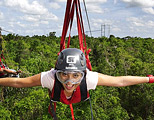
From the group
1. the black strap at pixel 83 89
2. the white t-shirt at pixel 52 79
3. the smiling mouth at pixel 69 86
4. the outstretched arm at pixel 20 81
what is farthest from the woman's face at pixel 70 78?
the outstretched arm at pixel 20 81

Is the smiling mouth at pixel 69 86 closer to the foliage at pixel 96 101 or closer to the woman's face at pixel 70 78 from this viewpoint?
the woman's face at pixel 70 78

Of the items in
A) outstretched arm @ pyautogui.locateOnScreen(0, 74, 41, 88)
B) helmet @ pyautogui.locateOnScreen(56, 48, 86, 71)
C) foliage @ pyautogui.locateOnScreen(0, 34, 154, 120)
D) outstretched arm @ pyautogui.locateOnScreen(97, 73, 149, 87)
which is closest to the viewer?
helmet @ pyautogui.locateOnScreen(56, 48, 86, 71)

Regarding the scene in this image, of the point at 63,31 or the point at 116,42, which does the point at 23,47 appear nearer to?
the point at 116,42

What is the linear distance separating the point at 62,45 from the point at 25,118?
730 inches

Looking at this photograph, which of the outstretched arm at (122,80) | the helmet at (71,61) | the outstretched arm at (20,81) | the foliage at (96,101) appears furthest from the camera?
the foliage at (96,101)

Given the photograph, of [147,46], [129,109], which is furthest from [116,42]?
[129,109]

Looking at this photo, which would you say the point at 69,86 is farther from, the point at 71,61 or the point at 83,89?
the point at 71,61

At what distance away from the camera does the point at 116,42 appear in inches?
2240

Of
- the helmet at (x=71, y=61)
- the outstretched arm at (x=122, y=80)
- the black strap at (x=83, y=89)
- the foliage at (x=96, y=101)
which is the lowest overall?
the foliage at (x=96, y=101)

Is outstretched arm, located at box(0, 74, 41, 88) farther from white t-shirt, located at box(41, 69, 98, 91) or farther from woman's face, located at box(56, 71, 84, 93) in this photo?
woman's face, located at box(56, 71, 84, 93)

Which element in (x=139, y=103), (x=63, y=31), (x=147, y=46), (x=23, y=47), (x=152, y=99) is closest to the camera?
(x=63, y=31)

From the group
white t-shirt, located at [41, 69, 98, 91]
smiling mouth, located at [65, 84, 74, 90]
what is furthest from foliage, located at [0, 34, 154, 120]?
smiling mouth, located at [65, 84, 74, 90]

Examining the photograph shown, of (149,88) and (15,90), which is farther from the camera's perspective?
(149,88)

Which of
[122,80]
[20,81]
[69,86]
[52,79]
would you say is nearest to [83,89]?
[69,86]
